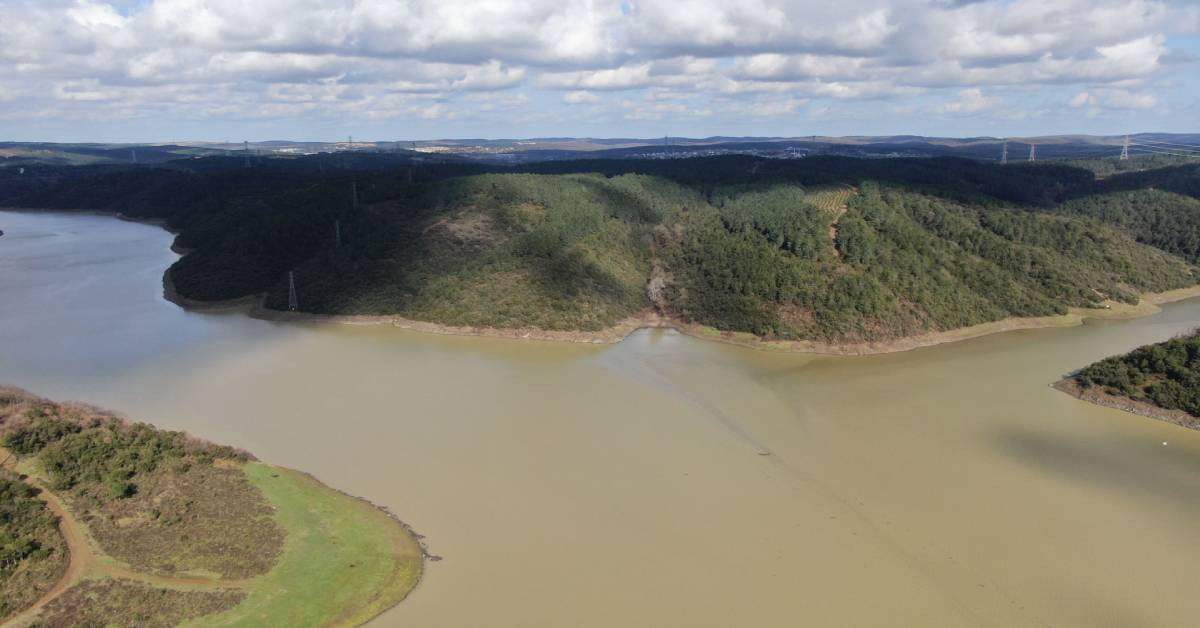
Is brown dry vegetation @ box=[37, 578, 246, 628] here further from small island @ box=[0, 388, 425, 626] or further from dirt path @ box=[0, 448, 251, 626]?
dirt path @ box=[0, 448, 251, 626]

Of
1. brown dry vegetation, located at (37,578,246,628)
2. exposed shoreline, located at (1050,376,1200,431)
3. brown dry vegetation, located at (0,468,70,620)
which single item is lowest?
exposed shoreline, located at (1050,376,1200,431)

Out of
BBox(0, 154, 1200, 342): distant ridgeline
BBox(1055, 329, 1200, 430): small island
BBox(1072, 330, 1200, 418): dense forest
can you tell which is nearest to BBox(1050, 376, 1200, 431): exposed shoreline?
BBox(1055, 329, 1200, 430): small island

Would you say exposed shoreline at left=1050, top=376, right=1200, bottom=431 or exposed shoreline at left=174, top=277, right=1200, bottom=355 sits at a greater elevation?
exposed shoreline at left=174, top=277, right=1200, bottom=355

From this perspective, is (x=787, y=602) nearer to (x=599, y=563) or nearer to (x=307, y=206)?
(x=599, y=563)

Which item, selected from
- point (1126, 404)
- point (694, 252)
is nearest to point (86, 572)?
point (1126, 404)

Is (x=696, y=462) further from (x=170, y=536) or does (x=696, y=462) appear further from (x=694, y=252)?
(x=694, y=252)

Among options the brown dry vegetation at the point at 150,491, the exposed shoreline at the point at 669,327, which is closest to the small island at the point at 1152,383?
the exposed shoreline at the point at 669,327
